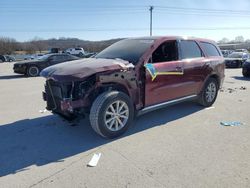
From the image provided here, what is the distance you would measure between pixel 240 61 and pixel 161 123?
56.0 ft

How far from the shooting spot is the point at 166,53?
4992 millimetres

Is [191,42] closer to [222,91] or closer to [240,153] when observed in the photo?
[240,153]

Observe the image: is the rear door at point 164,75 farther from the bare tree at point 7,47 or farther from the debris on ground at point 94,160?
the bare tree at point 7,47

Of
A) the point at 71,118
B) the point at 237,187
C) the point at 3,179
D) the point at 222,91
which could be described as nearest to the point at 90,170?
the point at 3,179

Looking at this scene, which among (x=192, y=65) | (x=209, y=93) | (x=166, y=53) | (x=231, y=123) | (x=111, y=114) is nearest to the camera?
(x=111, y=114)

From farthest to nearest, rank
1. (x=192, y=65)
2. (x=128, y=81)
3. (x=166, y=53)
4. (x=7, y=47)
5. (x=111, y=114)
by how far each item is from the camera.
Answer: (x=7, y=47), (x=192, y=65), (x=166, y=53), (x=128, y=81), (x=111, y=114)

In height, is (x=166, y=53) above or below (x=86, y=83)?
above

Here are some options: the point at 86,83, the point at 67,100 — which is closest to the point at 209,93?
the point at 86,83

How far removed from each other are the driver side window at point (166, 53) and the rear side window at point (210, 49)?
1.22 m

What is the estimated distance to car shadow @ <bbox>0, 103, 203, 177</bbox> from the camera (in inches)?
134

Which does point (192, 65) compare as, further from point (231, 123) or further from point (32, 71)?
point (32, 71)

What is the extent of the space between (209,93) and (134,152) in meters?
3.41

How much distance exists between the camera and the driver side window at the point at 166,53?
185 inches

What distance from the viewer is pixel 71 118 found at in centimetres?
434
